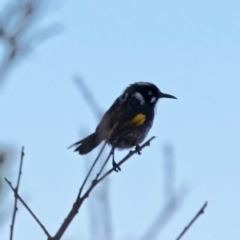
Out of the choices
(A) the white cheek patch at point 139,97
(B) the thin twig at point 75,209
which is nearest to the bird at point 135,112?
(A) the white cheek patch at point 139,97

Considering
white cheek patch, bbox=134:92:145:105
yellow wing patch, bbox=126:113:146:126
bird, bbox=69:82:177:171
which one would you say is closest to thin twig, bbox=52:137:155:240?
bird, bbox=69:82:177:171

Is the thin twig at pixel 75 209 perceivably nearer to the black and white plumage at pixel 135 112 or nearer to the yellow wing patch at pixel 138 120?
the black and white plumage at pixel 135 112

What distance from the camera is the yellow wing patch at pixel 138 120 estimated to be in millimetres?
6419

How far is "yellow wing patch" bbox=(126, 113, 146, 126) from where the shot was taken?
6.42 meters

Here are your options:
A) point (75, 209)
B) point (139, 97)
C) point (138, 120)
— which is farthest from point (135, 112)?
point (75, 209)

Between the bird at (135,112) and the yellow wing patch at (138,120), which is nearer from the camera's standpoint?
the bird at (135,112)

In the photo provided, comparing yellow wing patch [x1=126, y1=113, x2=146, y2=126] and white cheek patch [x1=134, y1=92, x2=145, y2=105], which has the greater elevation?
white cheek patch [x1=134, y1=92, x2=145, y2=105]

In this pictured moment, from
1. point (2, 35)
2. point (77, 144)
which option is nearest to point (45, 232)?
point (2, 35)

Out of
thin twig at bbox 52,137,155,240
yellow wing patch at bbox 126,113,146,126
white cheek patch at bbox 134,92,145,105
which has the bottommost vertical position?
yellow wing patch at bbox 126,113,146,126

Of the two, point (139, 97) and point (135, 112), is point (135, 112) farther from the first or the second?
point (139, 97)

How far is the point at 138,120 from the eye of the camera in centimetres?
659

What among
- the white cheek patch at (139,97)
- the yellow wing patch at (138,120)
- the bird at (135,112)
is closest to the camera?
the bird at (135,112)

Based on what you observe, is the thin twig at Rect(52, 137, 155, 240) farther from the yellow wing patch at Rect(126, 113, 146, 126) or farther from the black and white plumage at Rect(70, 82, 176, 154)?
the yellow wing patch at Rect(126, 113, 146, 126)

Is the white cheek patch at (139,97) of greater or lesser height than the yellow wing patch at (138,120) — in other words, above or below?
above
